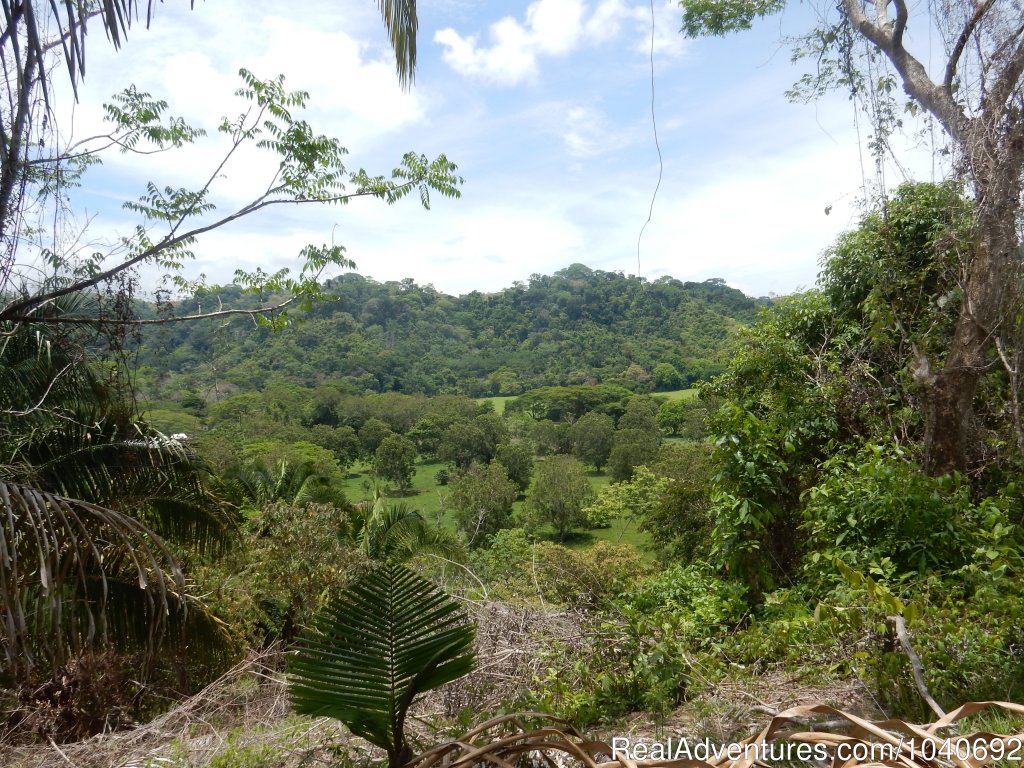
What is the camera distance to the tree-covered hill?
39.8m

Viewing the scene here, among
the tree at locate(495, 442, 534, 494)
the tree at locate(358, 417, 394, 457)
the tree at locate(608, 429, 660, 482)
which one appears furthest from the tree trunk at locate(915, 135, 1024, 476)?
the tree at locate(358, 417, 394, 457)

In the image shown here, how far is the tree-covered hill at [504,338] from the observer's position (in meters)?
39.8

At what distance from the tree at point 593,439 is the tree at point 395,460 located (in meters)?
11.7

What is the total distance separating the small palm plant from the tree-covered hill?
33.2 metres

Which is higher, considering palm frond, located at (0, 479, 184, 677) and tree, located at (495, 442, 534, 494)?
palm frond, located at (0, 479, 184, 677)

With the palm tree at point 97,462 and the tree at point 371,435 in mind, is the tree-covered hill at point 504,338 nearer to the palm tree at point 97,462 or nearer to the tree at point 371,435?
the tree at point 371,435

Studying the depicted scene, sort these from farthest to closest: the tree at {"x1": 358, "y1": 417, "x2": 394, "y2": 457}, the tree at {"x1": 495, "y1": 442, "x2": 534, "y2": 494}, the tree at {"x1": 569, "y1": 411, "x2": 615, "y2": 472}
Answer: the tree at {"x1": 569, "y1": 411, "x2": 615, "y2": 472} < the tree at {"x1": 358, "y1": 417, "x2": 394, "y2": 457} < the tree at {"x1": 495, "y1": 442, "x2": 534, "y2": 494}

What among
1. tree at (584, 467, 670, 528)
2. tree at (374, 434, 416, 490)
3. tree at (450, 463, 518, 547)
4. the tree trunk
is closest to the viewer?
the tree trunk

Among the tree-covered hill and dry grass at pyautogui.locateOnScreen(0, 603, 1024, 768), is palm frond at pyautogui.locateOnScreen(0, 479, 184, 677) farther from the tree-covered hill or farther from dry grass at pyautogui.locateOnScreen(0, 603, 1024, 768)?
the tree-covered hill

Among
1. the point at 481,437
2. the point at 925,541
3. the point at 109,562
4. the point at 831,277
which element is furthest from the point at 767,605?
the point at 481,437

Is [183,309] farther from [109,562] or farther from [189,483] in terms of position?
[109,562]

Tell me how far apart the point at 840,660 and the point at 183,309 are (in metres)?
5.64

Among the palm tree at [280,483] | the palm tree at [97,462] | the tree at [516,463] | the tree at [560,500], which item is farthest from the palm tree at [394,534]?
the tree at [516,463]

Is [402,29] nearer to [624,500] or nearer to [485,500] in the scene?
[624,500]
